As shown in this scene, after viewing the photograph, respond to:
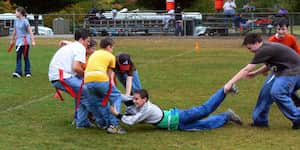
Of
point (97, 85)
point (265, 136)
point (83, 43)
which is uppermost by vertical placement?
point (83, 43)

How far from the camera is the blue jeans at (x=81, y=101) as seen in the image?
8.68 meters

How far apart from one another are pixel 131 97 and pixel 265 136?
2.02m

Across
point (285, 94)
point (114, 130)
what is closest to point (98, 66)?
point (114, 130)

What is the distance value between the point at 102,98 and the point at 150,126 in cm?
102

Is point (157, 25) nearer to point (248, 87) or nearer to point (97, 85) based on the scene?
point (248, 87)

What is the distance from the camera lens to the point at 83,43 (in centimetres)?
885

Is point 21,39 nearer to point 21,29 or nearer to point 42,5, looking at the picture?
point 21,29

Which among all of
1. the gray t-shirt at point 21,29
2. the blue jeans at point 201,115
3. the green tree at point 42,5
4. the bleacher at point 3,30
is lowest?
the blue jeans at point 201,115

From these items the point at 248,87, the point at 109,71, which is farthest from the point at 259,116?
the point at 248,87

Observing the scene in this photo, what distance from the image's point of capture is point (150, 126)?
9.05 m

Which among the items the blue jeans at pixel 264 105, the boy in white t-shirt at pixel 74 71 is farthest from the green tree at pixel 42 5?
the blue jeans at pixel 264 105

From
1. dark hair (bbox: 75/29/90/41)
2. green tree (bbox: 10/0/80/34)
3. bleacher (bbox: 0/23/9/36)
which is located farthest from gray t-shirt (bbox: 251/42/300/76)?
green tree (bbox: 10/0/80/34)

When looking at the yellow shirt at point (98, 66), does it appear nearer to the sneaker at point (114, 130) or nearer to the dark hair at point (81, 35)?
the dark hair at point (81, 35)

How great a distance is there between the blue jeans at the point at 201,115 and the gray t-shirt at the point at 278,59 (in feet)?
2.40
